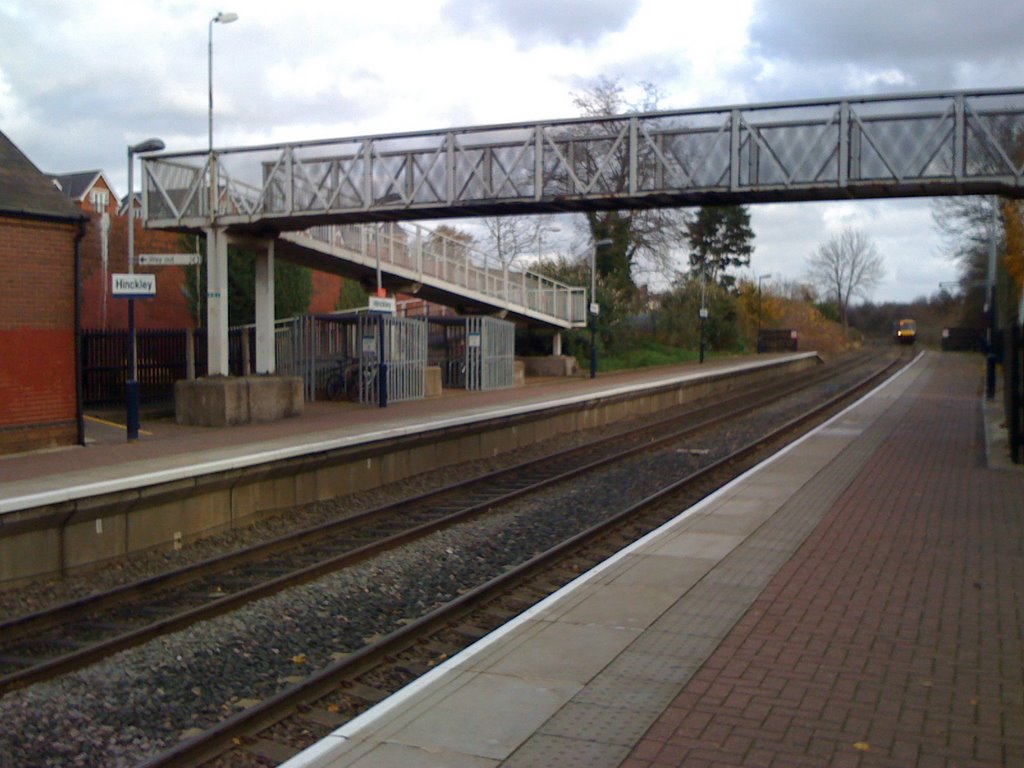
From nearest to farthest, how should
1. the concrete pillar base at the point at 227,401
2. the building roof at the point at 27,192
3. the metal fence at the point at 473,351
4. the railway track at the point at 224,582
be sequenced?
the railway track at the point at 224,582, the building roof at the point at 27,192, the concrete pillar base at the point at 227,401, the metal fence at the point at 473,351

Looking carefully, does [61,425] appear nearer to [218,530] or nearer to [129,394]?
[129,394]

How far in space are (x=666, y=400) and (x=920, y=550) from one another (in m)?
23.3

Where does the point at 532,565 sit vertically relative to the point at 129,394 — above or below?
below

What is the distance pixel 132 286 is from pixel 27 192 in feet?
7.31

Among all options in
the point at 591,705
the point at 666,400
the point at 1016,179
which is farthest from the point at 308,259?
the point at 591,705

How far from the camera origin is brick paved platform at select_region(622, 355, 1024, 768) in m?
4.89

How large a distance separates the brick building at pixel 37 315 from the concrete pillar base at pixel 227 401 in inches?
132

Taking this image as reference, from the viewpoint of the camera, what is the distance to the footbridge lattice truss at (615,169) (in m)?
16.4

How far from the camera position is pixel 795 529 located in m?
10.5

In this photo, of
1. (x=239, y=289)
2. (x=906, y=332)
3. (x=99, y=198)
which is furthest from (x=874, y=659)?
(x=906, y=332)

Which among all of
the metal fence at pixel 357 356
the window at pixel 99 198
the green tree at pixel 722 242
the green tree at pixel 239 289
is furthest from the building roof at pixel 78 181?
the green tree at pixel 722 242

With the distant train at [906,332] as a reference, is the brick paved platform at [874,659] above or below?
below

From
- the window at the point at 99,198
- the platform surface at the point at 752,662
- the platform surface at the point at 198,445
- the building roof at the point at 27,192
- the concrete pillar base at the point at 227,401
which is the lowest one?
the platform surface at the point at 752,662

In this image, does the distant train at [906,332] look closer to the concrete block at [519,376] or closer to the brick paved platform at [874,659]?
the concrete block at [519,376]
